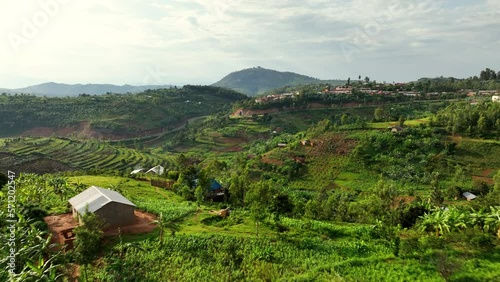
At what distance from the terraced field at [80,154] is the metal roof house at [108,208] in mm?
49429

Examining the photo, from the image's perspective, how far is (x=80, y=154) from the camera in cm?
8775

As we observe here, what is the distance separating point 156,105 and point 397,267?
149 metres

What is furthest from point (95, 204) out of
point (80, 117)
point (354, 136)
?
point (80, 117)

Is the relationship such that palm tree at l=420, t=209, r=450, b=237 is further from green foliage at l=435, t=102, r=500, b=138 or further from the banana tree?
green foliage at l=435, t=102, r=500, b=138

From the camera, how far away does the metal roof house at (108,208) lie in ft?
89.2

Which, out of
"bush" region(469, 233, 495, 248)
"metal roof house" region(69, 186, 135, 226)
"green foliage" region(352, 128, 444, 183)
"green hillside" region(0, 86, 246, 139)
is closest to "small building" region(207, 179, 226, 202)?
"metal roof house" region(69, 186, 135, 226)

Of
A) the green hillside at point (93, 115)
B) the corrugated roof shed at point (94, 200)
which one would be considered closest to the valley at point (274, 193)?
the green hillside at point (93, 115)

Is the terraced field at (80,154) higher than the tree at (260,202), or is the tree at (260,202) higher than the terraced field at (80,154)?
the tree at (260,202)

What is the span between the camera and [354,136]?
75812 millimetres

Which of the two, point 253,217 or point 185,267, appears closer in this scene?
point 185,267

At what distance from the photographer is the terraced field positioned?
80000 mm

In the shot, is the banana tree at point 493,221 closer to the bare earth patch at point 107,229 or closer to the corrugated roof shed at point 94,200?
the bare earth patch at point 107,229

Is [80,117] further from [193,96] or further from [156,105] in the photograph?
[193,96]

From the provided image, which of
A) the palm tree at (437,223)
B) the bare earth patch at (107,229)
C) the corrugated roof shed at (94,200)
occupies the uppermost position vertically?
the corrugated roof shed at (94,200)
